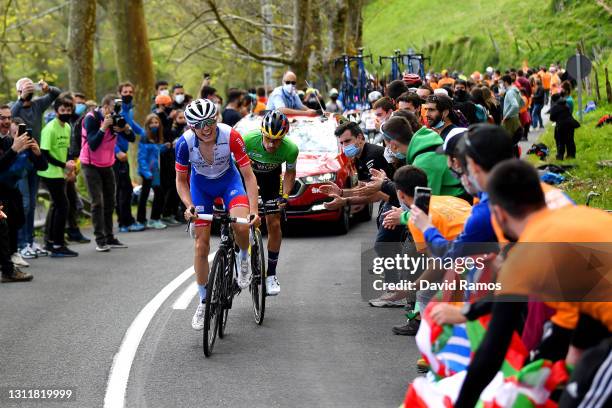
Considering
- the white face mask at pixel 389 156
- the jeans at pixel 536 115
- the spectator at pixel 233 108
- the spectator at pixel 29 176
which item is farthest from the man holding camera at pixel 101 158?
the jeans at pixel 536 115

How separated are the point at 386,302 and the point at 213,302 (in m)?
A: 2.71

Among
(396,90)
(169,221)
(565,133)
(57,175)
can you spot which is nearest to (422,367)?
(396,90)

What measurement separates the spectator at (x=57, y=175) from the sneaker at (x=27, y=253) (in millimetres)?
237

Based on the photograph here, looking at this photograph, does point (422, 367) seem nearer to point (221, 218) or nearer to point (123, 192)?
point (221, 218)

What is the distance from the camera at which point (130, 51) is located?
27.0 m

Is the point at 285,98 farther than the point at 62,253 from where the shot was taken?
Yes

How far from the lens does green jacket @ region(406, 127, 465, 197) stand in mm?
8445

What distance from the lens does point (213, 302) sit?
9078mm

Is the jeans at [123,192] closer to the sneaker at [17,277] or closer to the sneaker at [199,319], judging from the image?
the sneaker at [17,277]

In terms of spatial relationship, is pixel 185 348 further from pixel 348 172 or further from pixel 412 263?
pixel 348 172

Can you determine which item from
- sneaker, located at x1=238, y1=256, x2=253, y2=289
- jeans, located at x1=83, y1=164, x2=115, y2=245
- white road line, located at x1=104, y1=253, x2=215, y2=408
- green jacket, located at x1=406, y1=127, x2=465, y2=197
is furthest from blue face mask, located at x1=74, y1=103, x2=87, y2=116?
green jacket, located at x1=406, y1=127, x2=465, y2=197

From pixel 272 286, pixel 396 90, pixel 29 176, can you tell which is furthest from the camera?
pixel 29 176

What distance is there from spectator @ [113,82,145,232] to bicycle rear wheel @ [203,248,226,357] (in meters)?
8.05

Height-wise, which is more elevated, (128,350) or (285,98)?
(285,98)
